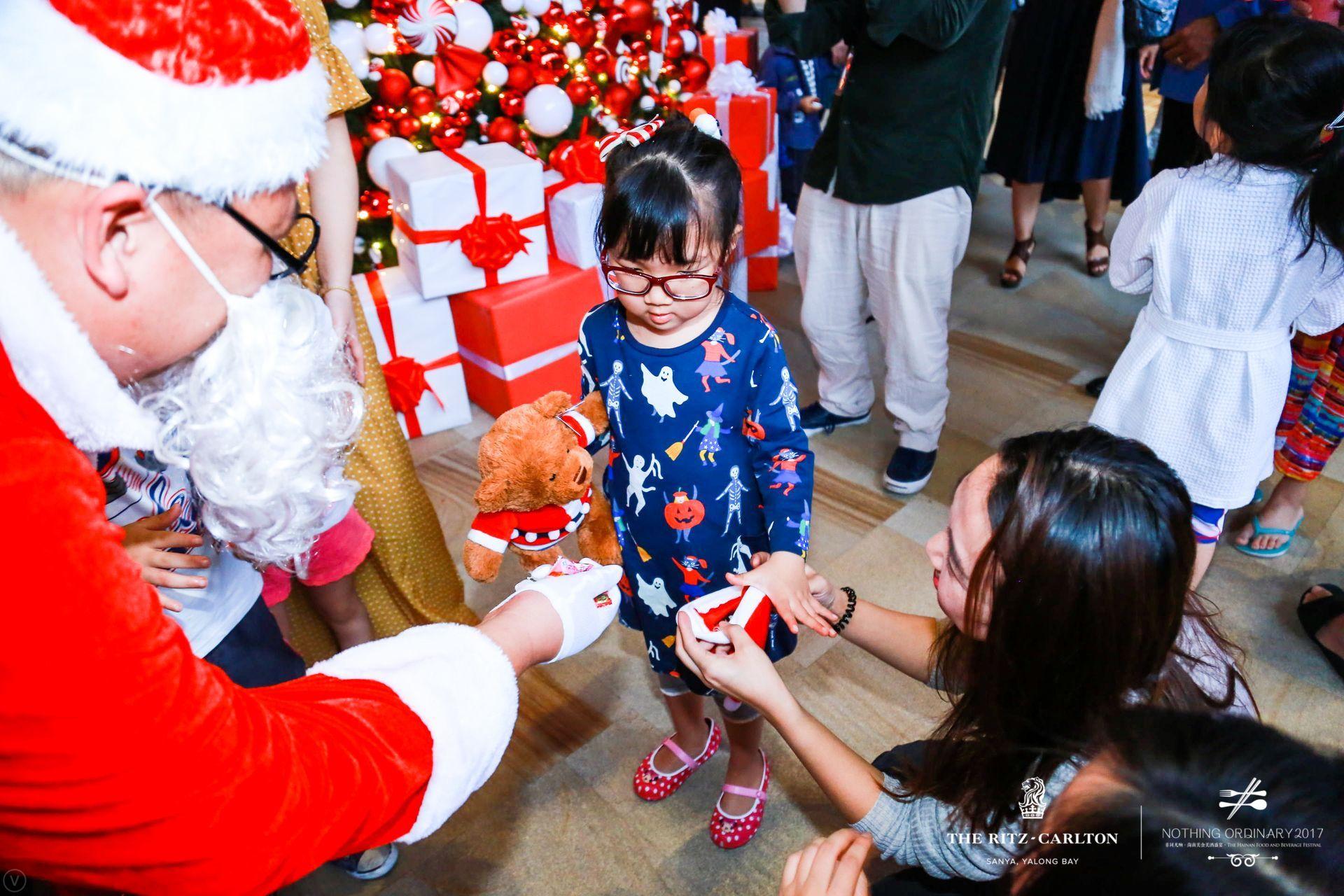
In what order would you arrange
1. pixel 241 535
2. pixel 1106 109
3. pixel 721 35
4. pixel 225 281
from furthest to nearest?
1. pixel 721 35
2. pixel 1106 109
3. pixel 241 535
4. pixel 225 281

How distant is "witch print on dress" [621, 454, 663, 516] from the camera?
1318 mm

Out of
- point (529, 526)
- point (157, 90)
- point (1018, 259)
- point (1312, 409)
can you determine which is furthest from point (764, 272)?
point (157, 90)

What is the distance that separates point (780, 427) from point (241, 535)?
0.72m

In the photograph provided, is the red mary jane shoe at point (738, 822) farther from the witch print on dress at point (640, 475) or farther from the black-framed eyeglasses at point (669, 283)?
the black-framed eyeglasses at point (669, 283)

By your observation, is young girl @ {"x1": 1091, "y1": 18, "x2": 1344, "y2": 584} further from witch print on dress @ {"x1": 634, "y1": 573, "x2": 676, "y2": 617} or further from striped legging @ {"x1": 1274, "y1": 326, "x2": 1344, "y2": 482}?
witch print on dress @ {"x1": 634, "y1": 573, "x2": 676, "y2": 617}

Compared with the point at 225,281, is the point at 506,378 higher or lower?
lower

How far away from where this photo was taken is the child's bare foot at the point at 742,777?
5.25 ft

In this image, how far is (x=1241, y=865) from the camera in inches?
22.4

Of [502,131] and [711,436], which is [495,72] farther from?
[711,436]

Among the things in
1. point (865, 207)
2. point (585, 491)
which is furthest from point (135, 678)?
point (865, 207)

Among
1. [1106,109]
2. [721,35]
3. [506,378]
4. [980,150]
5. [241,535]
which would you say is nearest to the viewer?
[241,535]

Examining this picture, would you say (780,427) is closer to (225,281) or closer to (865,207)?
(225,281)

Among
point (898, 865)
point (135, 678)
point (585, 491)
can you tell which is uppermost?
point (135, 678)

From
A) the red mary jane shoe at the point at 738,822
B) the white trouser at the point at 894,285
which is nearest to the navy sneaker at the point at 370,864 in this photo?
the red mary jane shoe at the point at 738,822
